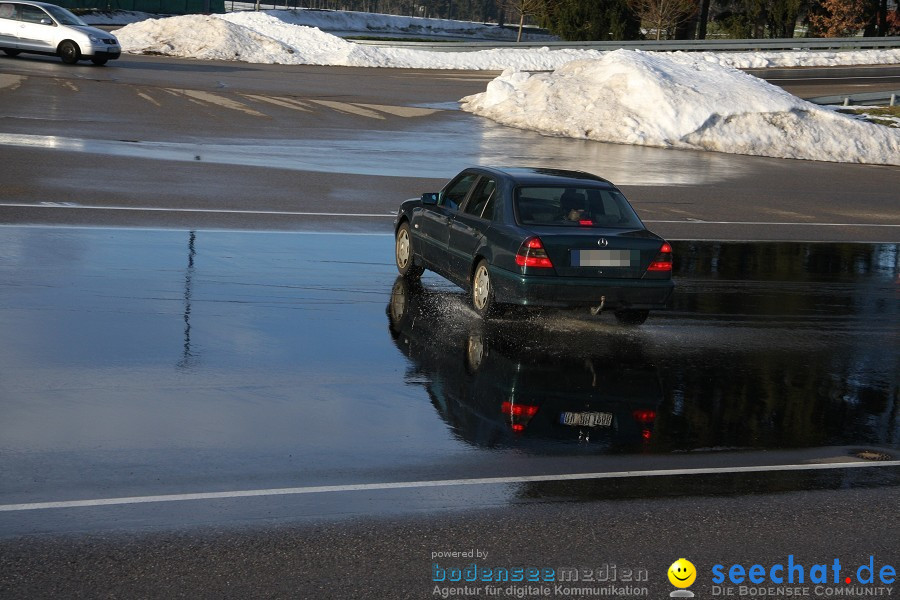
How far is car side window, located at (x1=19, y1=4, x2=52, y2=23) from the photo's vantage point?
125ft

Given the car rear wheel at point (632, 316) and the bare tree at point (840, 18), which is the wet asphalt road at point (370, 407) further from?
the bare tree at point (840, 18)

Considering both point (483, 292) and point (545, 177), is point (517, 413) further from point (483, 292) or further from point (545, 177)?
point (545, 177)

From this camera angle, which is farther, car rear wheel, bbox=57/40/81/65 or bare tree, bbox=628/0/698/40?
bare tree, bbox=628/0/698/40

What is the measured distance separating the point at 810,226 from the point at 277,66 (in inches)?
1169

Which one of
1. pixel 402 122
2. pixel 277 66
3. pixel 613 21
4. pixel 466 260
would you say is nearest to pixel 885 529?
pixel 466 260

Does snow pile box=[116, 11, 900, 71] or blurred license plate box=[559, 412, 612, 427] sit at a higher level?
snow pile box=[116, 11, 900, 71]

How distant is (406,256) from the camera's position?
13.1 metres

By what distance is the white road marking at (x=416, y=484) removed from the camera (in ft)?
20.0

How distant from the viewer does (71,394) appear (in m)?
7.99

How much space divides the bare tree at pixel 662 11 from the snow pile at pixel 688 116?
101 feet

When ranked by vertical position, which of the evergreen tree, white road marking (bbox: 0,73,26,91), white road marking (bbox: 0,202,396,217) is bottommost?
white road marking (bbox: 0,202,396,217)

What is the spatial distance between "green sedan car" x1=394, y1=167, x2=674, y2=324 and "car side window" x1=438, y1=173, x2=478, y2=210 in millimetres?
34

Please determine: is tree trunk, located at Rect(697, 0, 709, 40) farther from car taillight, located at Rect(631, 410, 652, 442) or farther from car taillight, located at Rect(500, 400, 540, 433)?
car taillight, located at Rect(500, 400, 540, 433)

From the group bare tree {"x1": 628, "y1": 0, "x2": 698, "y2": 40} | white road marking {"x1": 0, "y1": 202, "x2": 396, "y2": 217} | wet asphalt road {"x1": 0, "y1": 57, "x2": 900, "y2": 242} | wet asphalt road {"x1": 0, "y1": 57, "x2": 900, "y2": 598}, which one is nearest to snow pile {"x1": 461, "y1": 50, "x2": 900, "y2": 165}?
wet asphalt road {"x1": 0, "y1": 57, "x2": 900, "y2": 242}
